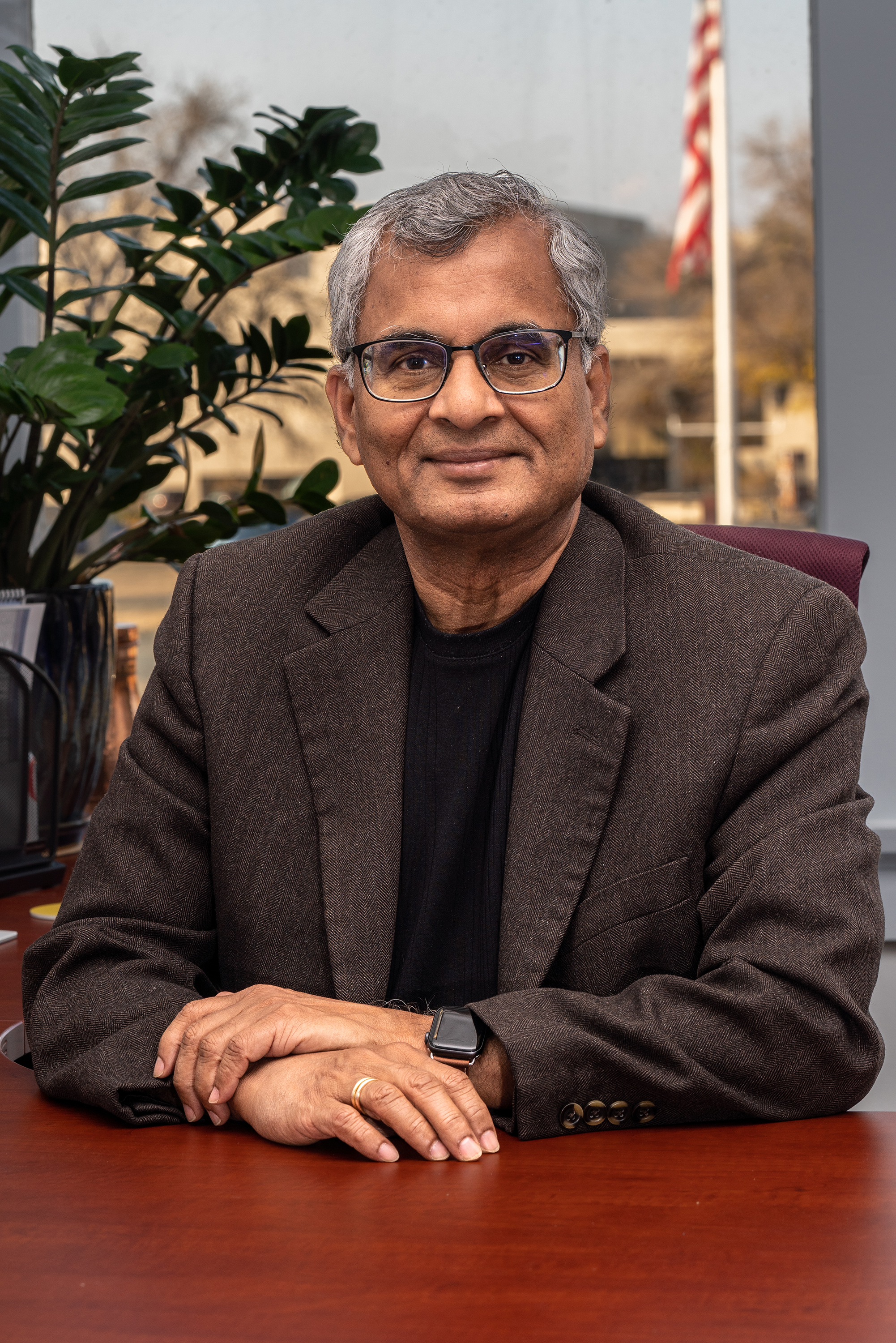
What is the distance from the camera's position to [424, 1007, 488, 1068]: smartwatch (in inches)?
44.0

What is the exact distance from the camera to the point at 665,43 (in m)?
2.56

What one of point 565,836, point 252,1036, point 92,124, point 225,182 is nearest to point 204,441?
point 225,182

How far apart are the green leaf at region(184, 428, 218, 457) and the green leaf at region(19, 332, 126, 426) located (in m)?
0.46

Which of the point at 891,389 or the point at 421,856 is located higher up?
the point at 891,389

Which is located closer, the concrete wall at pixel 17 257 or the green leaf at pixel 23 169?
the green leaf at pixel 23 169

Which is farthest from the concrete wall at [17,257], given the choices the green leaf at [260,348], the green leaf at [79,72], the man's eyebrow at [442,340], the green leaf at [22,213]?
the man's eyebrow at [442,340]

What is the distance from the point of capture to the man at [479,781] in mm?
1133

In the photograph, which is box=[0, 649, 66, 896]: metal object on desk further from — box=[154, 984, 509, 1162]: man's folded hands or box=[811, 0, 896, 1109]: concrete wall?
box=[811, 0, 896, 1109]: concrete wall

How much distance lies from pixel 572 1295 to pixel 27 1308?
339mm

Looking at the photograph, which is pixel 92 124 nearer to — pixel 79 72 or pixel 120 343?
pixel 79 72

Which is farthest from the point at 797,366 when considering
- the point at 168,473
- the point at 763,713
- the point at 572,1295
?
the point at 572,1295

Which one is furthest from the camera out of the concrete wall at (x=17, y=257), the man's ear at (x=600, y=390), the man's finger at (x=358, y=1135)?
the concrete wall at (x=17, y=257)

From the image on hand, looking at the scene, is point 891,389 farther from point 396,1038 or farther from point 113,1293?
point 113,1293

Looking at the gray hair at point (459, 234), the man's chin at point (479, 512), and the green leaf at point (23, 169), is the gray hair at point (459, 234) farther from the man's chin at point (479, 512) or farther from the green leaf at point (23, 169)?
the green leaf at point (23, 169)
